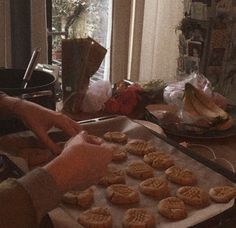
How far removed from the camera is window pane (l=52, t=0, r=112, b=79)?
2.54 meters

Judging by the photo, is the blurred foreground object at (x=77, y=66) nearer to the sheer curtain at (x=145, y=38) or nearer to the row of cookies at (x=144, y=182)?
the row of cookies at (x=144, y=182)

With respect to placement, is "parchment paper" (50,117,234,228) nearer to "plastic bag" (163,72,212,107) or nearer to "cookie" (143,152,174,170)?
"cookie" (143,152,174,170)

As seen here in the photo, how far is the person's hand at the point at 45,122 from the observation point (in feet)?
3.37

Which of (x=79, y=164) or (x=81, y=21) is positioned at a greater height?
(x=81, y=21)

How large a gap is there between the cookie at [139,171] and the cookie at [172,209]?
125 mm

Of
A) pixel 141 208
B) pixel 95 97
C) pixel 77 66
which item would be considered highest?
pixel 77 66

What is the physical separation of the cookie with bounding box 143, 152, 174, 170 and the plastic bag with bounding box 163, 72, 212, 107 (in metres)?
0.30

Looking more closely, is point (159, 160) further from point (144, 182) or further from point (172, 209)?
point (172, 209)

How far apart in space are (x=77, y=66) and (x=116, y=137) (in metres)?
0.29

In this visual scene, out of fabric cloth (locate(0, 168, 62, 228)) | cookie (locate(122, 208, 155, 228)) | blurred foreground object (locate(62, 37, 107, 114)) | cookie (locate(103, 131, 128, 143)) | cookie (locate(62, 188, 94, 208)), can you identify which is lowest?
cookie (locate(122, 208, 155, 228))

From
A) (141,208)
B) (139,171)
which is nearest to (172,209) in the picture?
(141,208)

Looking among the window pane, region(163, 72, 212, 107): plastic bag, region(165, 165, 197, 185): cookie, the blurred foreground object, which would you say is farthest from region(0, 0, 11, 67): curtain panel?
region(165, 165, 197, 185): cookie

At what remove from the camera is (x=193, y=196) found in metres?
0.95

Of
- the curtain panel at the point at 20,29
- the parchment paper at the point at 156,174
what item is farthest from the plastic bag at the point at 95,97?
the curtain panel at the point at 20,29
